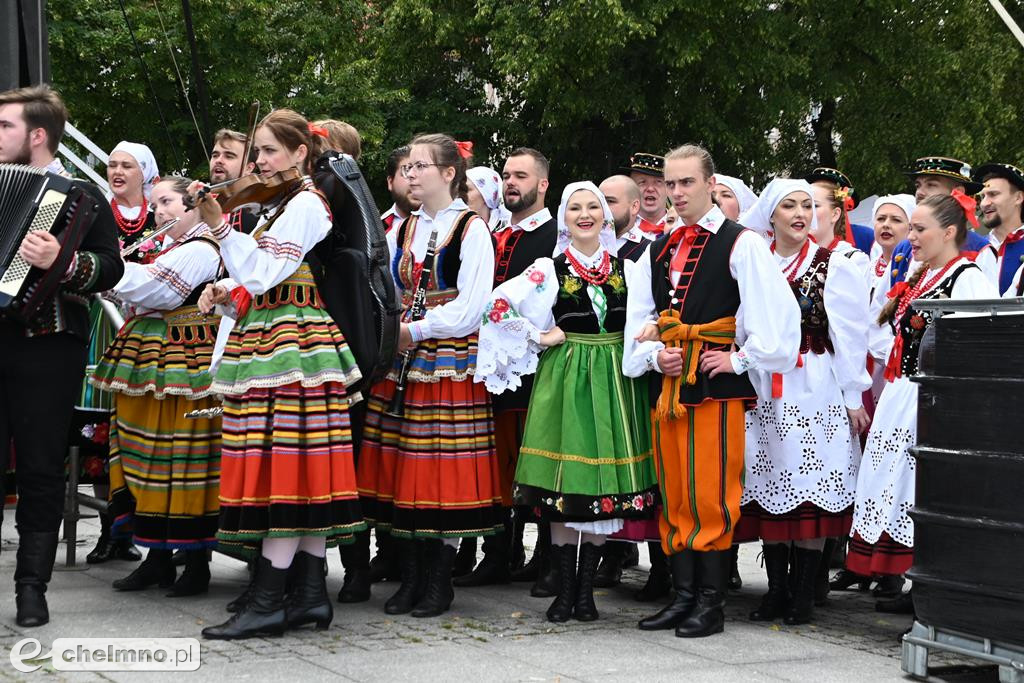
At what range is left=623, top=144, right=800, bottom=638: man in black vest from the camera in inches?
228

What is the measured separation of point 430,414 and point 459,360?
0.28 meters

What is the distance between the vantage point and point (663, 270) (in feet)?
19.7

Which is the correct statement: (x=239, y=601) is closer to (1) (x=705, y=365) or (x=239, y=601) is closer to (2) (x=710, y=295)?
(1) (x=705, y=365)

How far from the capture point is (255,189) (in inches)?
218

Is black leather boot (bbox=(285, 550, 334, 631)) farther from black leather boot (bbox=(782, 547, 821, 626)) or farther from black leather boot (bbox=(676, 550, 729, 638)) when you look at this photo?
black leather boot (bbox=(782, 547, 821, 626))

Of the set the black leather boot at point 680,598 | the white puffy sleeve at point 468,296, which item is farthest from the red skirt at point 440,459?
the black leather boot at point 680,598

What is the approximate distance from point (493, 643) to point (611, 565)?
1765 mm

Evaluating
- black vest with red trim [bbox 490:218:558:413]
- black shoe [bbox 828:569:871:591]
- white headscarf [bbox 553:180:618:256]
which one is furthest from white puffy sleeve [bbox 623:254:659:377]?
black shoe [bbox 828:569:871:591]

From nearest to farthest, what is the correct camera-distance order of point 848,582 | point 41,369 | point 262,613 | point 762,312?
point 262,613 < point 41,369 < point 762,312 < point 848,582

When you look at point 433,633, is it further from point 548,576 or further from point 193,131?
point 193,131

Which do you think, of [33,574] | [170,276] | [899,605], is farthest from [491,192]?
[33,574]

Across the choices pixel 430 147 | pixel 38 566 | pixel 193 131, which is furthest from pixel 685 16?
pixel 38 566

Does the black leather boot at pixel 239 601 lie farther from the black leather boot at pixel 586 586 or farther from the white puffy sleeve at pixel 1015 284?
the white puffy sleeve at pixel 1015 284

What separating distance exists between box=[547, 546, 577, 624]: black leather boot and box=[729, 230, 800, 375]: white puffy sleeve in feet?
3.59
